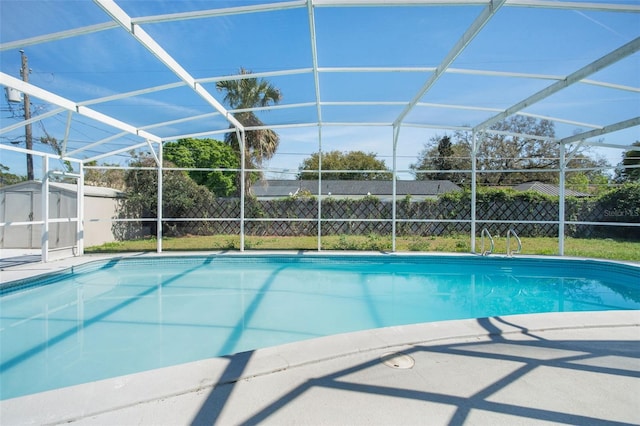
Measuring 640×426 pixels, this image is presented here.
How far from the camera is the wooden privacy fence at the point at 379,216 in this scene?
1172 centimetres

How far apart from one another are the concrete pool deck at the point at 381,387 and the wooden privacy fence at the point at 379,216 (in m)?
8.98

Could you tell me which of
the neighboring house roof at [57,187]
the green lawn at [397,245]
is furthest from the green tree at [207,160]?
the neighboring house roof at [57,187]

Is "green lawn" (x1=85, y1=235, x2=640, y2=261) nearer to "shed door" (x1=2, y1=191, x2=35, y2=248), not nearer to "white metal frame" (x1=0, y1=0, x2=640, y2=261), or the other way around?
"white metal frame" (x1=0, y1=0, x2=640, y2=261)

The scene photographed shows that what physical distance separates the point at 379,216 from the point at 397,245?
8.54 feet

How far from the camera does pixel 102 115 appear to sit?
6.33m

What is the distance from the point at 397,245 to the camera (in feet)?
32.4

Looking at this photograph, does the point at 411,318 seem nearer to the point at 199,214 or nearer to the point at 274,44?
the point at 274,44

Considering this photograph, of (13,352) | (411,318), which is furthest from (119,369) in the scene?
(411,318)

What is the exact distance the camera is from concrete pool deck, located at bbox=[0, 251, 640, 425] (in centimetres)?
183

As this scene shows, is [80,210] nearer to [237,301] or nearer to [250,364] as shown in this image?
[237,301]

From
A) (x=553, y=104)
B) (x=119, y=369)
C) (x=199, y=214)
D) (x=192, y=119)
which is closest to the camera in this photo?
(x=119, y=369)

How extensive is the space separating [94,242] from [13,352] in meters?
6.55

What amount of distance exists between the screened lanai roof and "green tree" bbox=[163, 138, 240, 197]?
12.2 metres

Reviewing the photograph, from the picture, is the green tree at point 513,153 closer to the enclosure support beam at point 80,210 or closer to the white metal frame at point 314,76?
the white metal frame at point 314,76
